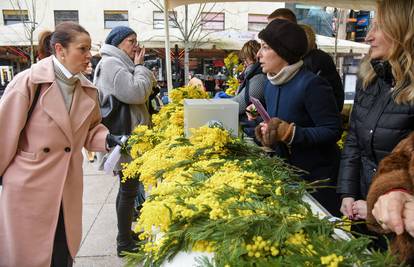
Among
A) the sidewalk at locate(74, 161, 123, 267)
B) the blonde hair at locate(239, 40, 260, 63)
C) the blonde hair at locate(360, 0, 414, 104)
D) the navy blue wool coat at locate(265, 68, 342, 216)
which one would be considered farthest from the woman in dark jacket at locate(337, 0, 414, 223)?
the sidewalk at locate(74, 161, 123, 267)

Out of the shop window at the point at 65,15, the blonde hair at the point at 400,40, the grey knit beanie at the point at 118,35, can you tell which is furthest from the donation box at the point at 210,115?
the shop window at the point at 65,15

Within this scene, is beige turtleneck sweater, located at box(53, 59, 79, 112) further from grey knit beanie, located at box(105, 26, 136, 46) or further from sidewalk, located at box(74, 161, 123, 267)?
sidewalk, located at box(74, 161, 123, 267)

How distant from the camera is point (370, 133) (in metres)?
1.98

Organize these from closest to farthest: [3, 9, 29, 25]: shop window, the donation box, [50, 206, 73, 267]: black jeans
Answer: the donation box → [50, 206, 73, 267]: black jeans → [3, 9, 29, 25]: shop window

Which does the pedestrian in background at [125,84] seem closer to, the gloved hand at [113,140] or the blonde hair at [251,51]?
the gloved hand at [113,140]

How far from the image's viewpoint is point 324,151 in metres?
2.54

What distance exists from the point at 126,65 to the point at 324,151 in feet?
6.48

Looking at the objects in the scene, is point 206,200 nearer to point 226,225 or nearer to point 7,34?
point 226,225

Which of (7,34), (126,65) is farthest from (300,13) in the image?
(126,65)

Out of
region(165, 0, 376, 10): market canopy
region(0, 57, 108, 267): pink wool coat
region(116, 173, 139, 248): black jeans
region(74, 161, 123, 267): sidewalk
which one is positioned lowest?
region(74, 161, 123, 267): sidewalk

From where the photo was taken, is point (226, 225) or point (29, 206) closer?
point (226, 225)

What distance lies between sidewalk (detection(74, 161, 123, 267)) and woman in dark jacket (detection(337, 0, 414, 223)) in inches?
94.1

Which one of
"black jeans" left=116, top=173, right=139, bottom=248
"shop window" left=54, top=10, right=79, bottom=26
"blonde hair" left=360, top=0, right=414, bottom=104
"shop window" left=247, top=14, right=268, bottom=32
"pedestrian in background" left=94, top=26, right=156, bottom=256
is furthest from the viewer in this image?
"shop window" left=247, top=14, right=268, bottom=32

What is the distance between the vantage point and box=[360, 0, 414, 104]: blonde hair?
6.07ft
